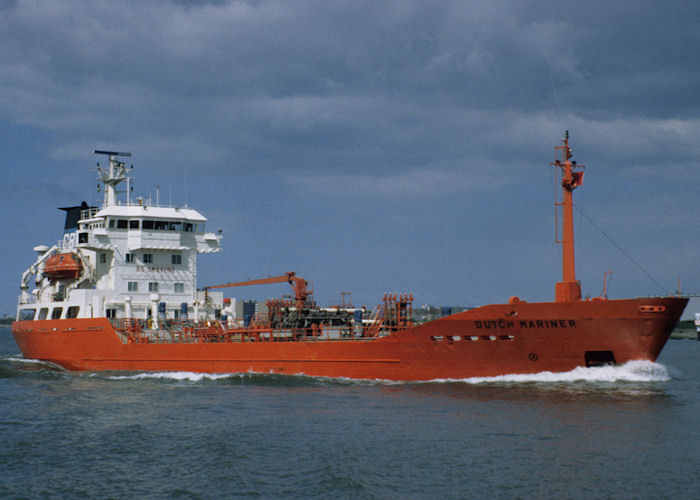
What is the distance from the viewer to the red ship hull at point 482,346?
21656mm

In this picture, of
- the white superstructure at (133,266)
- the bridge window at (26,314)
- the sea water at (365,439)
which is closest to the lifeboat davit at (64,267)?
the white superstructure at (133,266)

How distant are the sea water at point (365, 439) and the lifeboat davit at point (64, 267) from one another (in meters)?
9.13

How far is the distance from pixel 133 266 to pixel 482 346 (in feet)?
60.8

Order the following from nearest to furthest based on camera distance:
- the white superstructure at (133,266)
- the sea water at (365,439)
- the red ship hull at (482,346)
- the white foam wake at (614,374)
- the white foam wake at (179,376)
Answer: the sea water at (365,439) < the red ship hull at (482,346) < the white foam wake at (614,374) < the white foam wake at (179,376) < the white superstructure at (133,266)

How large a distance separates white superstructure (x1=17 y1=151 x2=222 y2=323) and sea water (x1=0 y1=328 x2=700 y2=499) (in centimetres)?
807

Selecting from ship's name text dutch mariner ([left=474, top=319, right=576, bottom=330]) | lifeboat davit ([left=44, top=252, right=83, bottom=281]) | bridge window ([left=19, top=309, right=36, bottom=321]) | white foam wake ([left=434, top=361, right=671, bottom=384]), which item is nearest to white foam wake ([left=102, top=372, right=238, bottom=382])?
lifeboat davit ([left=44, top=252, right=83, bottom=281])

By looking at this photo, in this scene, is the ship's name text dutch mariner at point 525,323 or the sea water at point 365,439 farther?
the ship's name text dutch mariner at point 525,323

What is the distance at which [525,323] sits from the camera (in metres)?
22.4

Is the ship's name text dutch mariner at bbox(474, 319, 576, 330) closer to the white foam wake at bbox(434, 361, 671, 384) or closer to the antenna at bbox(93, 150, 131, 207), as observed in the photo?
the white foam wake at bbox(434, 361, 671, 384)

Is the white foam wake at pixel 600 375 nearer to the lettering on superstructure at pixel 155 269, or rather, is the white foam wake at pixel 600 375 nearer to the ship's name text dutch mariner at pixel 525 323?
the ship's name text dutch mariner at pixel 525 323

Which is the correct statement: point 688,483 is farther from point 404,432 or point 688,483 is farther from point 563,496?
point 404,432

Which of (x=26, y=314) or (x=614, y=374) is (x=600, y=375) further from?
(x=26, y=314)

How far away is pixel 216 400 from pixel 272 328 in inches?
256

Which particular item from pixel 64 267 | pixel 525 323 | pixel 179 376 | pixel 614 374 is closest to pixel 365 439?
pixel 525 323
